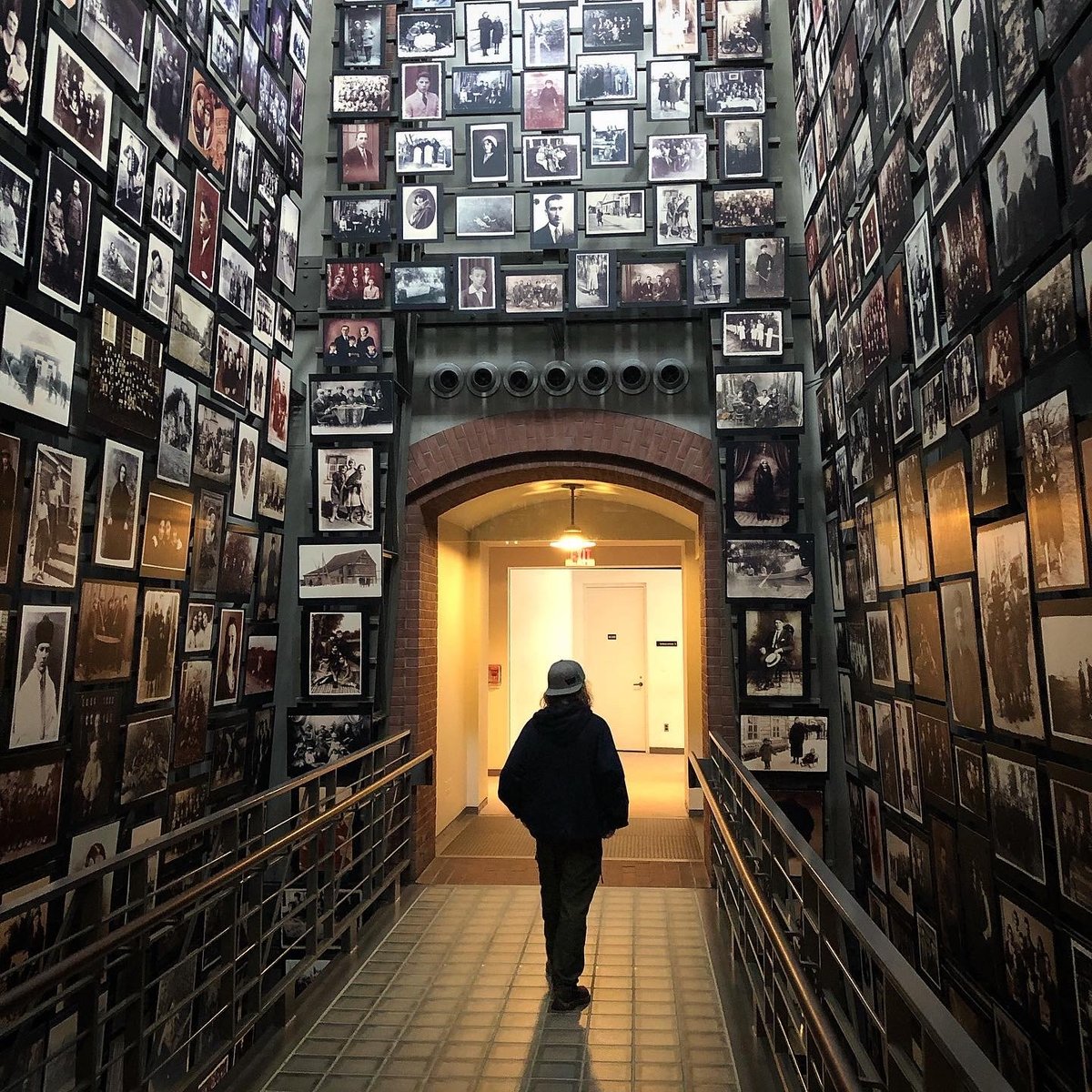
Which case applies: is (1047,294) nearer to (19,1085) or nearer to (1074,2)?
(1074,2)

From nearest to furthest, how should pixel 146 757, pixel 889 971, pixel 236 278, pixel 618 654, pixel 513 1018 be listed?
1. pixel 889 971
2. pixel 513 1018
3. pixel 146 757
4. pixel 236 278
5. pixel 618 654

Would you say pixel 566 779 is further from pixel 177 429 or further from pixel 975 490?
pixel 177 429

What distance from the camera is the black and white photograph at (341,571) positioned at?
21.0 feet

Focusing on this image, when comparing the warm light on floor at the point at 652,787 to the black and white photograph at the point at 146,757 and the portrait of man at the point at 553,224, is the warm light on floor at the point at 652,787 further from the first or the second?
the portrait of man at the point at 553,224

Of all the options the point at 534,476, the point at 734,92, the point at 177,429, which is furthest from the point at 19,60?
the point at 734,92

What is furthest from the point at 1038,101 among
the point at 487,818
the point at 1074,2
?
the point at 487,818

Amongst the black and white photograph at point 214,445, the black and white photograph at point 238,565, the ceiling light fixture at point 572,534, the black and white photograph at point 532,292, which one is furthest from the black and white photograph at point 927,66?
the ceiling light fixture at point 572,534

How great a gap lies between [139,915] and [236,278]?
381 cm

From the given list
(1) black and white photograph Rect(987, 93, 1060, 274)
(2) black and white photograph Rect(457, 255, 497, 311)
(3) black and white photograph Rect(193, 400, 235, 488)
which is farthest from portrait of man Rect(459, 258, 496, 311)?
(1) black and white photograph Rect(987, 93, 1060, 274)

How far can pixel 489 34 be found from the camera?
22.9 ft

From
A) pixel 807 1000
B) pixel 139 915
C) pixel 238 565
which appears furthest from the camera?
pixel 238 565

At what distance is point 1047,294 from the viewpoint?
8.91ft

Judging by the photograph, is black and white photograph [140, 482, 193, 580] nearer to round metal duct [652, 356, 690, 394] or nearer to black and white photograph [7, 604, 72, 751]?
black and white photograph [7, 604, 72, 751]

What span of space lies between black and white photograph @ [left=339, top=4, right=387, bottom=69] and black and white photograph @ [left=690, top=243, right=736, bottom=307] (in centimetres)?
298
